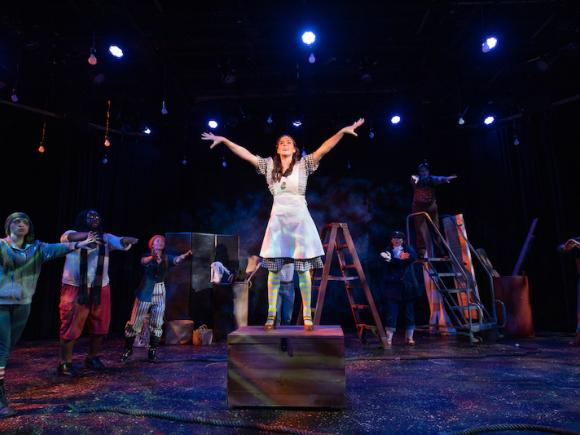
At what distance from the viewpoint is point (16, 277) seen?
315 cm

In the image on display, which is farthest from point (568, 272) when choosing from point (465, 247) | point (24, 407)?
point (24, 407)

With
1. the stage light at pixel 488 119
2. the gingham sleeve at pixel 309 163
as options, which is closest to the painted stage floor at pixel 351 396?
the gingham sleeve at pixel 309 163

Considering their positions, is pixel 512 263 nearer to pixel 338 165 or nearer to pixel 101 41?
pixel 338 165

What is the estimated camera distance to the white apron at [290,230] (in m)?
3.28

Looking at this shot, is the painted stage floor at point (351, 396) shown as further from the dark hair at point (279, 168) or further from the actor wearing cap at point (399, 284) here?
the dark hair at point (279, 168)

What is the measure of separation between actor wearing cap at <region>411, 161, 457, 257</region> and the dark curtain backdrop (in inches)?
55.4

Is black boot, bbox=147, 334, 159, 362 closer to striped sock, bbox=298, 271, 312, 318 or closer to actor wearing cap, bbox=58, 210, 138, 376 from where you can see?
actor wearing cap, bbox=58, 210, 138, 376

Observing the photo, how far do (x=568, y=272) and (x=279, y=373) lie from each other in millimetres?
7012

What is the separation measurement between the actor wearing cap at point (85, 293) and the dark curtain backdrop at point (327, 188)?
12.1 ft

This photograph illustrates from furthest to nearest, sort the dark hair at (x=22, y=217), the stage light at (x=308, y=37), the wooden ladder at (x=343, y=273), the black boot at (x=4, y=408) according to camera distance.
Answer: the stage light at (x=308, y=37)
the wooden ladder at (x=343, y=273)
the dark hair at (x=22, y=217)
the black boot at (x=4, y=408)

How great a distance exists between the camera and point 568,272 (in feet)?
24.2

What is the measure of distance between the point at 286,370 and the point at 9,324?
7.40ft

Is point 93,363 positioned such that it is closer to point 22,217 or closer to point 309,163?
point 22,217

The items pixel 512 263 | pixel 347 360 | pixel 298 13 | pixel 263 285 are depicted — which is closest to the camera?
pixel 347 360
